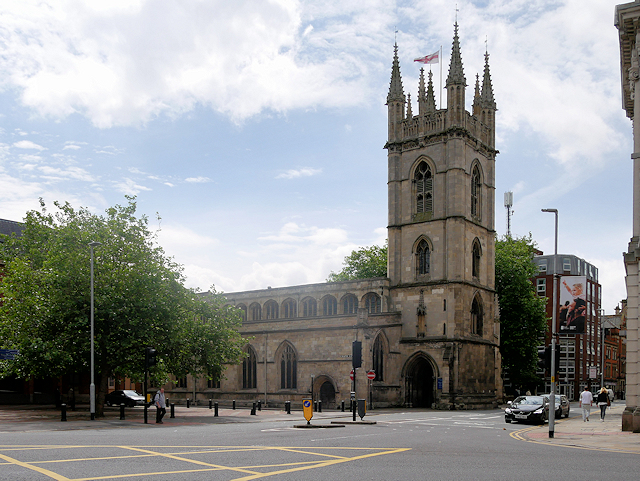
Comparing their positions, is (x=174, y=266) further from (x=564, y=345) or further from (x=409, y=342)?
(x=564, y=345)

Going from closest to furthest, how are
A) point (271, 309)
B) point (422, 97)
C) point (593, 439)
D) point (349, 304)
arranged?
point (593, 439) < point (422, 97) < point (349, 304) < point (271, 309)

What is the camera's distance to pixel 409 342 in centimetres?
5250

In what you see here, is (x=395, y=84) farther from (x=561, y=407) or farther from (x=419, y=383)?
(x=561, y=407)

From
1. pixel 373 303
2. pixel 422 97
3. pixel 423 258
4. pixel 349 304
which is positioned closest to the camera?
pixel 423 258

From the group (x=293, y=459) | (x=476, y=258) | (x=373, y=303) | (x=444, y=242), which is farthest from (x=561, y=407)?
(x=293, y=459)

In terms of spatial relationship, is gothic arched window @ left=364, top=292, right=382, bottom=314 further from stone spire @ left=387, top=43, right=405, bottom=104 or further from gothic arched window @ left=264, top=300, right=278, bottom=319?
stone spire @ left=387, top=43, right=405, bottom=104

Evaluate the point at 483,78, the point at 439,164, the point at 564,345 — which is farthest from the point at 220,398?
the point at 564,345

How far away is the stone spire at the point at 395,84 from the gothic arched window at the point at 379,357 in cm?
2019

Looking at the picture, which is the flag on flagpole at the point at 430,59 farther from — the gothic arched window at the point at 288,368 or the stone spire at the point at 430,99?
the gothic arched window at the point at 288,368

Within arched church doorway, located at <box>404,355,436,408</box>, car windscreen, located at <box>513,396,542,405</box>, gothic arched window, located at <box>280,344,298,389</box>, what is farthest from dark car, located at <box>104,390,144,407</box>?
car windscreen, located at <box>513,396,542,405</box>

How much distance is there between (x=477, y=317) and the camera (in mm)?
54344

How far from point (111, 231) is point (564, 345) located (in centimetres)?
7235

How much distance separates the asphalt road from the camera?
11.8 m

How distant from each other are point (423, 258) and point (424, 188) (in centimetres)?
574
